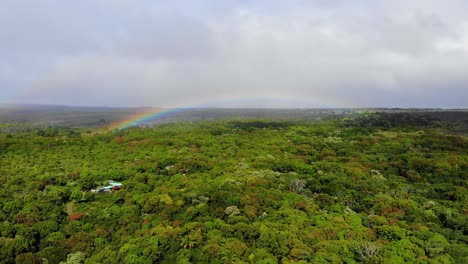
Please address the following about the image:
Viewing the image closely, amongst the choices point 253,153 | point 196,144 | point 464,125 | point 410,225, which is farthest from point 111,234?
point 464,125

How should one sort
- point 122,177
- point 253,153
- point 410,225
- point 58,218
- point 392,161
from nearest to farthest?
point 410,225 < point 58,218 < point 122,177 < point 392,161 < point 253,153

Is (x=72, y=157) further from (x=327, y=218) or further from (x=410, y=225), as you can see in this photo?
(x=410, y=225)

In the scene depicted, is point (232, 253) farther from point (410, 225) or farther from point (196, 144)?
point (196, 144)

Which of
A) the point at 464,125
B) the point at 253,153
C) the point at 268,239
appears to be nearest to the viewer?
the point at 268,239

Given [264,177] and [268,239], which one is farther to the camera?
[264,177]

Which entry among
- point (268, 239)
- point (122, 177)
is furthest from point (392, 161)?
point (122, 177)

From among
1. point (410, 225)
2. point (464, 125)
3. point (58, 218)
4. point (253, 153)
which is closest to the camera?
point (410, 225)
